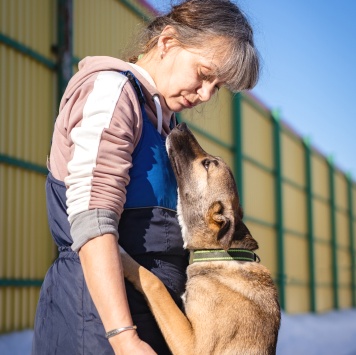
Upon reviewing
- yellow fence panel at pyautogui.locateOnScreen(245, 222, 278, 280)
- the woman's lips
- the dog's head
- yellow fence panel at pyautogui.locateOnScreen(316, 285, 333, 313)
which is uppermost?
the woman's lips

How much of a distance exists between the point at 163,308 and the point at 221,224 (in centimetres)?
96

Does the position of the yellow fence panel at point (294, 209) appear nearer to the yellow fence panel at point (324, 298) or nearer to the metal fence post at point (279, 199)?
the metal fence post at point (279, 199)

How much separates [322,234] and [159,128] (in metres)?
20.9

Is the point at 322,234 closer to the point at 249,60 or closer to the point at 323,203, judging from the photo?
the point at 323,203

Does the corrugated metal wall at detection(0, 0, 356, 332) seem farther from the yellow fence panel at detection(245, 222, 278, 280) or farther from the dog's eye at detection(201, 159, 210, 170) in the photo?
the dog's eye at detection(201, 159, 210, 170)

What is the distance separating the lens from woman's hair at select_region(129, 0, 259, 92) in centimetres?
236

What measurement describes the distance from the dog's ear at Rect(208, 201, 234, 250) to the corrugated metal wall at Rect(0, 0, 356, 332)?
1.53ft

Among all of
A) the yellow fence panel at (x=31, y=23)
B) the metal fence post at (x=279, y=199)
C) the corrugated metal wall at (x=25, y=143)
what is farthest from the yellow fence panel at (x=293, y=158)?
the corrugated metal wall at (x=25, y=143)

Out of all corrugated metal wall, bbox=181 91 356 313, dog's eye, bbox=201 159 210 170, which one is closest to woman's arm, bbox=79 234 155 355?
dog's eye, bbox=201 159 210 170

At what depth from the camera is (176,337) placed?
2.31 metres

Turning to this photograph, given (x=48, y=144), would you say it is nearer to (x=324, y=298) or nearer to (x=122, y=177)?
(x=122, y=177)

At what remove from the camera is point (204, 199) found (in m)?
3.35

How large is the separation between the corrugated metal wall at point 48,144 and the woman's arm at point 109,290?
127 cm

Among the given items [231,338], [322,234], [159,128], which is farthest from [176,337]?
[322,234]
